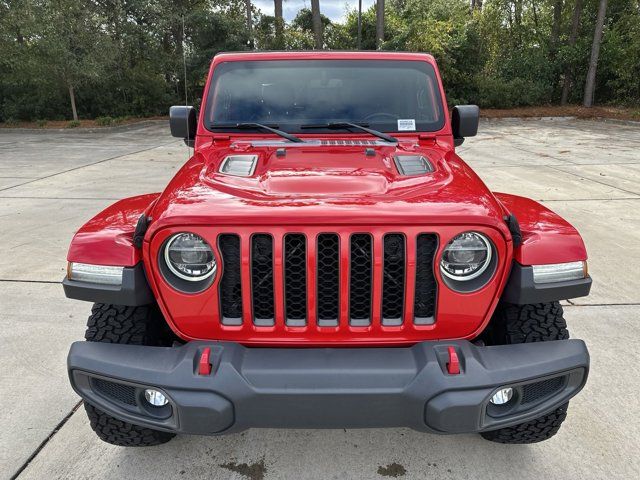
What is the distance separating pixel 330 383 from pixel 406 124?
181 centimetres

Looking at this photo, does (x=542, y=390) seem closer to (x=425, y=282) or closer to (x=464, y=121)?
(x=425, y=282)

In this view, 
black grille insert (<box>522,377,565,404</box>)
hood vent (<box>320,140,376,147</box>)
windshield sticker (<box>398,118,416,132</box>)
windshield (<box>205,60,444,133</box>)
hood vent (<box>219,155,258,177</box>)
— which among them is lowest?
black grille insert (<box>522,377,565,404</box>)

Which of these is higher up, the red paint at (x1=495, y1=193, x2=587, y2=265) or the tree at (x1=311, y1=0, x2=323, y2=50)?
→ the tree at (x1=311, y1=0, x2=323, y2=50)

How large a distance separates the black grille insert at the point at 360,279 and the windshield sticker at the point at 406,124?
1374mm

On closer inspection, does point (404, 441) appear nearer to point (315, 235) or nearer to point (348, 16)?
point (315, 235)

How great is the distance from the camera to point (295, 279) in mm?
1855

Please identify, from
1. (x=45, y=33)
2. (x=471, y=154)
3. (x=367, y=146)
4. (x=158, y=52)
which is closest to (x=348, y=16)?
(x=158, y=52)

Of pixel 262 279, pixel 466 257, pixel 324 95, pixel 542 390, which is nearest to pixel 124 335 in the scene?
pixel 262 279

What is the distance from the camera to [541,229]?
207cm

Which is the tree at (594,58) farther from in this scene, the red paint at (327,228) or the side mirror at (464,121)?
the red paint at (327,228)

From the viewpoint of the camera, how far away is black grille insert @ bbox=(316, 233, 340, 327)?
1831mm

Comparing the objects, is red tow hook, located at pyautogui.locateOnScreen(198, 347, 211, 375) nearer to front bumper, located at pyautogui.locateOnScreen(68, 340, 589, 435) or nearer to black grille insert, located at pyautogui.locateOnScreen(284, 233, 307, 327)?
front bumper, located at pyautogui.locateOnScreen(68, 340, 589, 435)

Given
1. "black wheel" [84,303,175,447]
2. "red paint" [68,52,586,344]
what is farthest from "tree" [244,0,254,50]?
"black wheel" [84,303,175,447]

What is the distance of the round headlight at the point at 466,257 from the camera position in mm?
1839
